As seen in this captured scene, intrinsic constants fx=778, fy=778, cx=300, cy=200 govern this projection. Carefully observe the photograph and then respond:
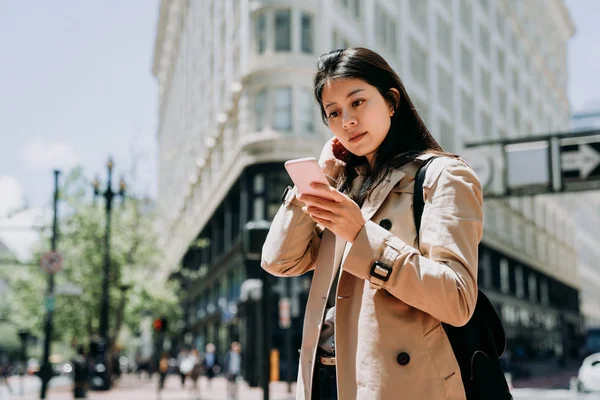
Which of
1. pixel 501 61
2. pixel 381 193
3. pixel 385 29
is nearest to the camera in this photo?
pixel 381 193

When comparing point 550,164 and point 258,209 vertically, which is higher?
point 258,209

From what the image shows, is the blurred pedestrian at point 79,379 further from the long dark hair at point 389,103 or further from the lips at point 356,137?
the lips at point 356,137

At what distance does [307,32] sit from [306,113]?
11.4ft

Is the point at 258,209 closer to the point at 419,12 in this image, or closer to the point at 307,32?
the point at 307,32

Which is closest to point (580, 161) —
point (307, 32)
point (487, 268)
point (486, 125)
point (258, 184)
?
point (307, 32)

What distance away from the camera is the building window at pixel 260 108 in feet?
107

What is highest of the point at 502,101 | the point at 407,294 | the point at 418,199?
the point at 502,101

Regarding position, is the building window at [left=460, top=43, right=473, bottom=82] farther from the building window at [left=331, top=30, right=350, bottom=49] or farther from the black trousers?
Answer: the black trousers

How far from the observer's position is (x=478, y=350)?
1.96 m

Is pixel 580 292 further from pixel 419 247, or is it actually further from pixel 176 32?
pixel 419 247

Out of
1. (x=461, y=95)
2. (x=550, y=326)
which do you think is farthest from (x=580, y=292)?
(x=461, y=95)

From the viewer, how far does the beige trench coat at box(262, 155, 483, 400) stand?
6.11 feet

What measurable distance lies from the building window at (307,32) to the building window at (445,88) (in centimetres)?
1429

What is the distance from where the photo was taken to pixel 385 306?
195 centimetres
